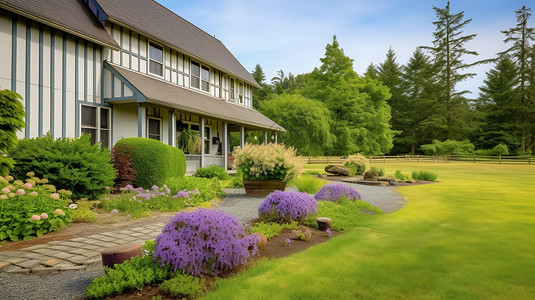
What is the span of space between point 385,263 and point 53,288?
3.66 meters

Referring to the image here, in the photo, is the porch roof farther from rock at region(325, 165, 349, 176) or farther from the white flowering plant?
rock at region(325, 165, 349, 176)

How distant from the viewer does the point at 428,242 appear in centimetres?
507

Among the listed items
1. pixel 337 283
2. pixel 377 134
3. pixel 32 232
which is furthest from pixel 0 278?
pixel 377 134

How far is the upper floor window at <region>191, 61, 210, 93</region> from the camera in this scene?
1770 centimetres

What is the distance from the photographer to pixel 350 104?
34.0 meters

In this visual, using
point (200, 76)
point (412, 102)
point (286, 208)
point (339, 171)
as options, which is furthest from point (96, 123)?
A: point (412, 102)

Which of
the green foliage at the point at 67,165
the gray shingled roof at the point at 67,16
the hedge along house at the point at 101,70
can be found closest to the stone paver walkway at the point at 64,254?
the green foliage at the point at 67,165

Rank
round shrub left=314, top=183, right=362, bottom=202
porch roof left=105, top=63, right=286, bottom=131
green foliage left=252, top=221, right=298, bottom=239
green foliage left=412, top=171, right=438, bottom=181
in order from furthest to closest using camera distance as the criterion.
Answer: green foliage left=412, top=171, right=438, bottom=181 < porch roof left=105, top=63, right=286, bottom=131 < round shrub left=314, top=183, right=362, bottom=202 < green foliage left=252, top=221, right=298, bottom=239

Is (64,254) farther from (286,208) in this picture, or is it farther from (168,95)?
(168,95)

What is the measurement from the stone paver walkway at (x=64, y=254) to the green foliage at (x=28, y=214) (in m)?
0.67

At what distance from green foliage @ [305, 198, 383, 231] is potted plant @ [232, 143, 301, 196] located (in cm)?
203

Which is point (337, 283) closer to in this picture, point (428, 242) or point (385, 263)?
point (385, 263)

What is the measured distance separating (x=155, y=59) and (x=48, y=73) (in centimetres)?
522

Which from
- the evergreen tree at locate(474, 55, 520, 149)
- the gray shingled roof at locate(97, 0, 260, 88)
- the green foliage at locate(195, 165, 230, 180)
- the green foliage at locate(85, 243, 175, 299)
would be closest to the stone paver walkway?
the green foliage at locate(85, 243, 175, 299)
